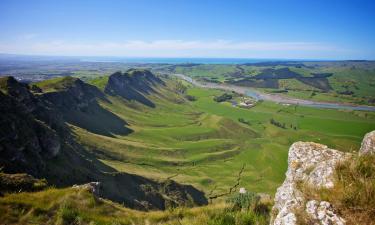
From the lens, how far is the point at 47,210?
1232cm

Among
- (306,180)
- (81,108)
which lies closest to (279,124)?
(81,108)

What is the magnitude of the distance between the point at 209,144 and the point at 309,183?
13314cm

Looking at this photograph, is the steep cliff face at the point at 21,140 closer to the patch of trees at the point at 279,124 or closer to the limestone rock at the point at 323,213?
the limestone rock at the point at 323,213

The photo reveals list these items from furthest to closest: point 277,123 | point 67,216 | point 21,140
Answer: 1. point 277,123
2. point 21,140
3. point 67,216

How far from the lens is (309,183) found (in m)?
10.0

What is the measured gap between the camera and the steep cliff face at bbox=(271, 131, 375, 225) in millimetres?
8180

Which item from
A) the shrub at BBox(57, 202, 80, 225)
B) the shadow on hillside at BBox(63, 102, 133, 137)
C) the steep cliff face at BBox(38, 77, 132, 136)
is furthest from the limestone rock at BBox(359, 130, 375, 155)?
the shadow on hillside at BBox(63, 102, 133, 137)

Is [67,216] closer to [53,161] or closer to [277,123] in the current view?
[53,161]

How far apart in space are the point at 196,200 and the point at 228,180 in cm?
2628

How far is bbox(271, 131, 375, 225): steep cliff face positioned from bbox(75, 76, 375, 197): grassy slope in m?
73.7

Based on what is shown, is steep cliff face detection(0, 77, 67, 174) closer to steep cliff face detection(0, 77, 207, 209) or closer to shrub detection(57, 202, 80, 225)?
steep cliff face detection(0, 77, 207, 209)

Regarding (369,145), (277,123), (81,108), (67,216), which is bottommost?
(277,123)

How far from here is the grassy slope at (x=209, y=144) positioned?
10088 cm

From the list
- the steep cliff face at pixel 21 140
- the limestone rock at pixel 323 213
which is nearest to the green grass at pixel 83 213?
the limestone rock at pixel 323 213
